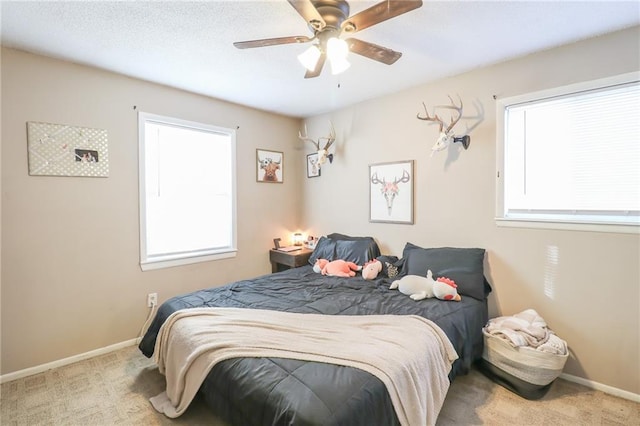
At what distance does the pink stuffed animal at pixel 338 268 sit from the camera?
3.08 metres

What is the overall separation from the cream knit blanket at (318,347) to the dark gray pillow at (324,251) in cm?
145

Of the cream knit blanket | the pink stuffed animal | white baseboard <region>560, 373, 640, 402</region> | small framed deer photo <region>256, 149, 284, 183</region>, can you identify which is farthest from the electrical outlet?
white baseboard <region>560, 373, 640, 402</region>

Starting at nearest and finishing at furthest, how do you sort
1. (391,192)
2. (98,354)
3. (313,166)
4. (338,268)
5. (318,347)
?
(318,347), (98,354), (338,268), (391,192), (313,166)

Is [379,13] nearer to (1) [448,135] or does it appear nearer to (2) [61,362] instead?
(1) [448,135]

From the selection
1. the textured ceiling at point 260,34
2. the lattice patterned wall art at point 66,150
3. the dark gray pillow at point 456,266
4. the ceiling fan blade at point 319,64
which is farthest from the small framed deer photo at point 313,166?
the lattice patterned wall art at point 66,150

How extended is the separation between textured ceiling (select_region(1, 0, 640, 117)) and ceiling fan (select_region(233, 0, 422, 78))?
0.26 meters

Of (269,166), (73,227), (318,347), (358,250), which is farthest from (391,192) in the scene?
(73,227)

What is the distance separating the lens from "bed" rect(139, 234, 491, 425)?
1.28 m

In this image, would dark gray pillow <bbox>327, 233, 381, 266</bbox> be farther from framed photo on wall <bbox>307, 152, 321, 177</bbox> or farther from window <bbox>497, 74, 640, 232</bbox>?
window <bbox>497, 74, 640, 232</bbox>

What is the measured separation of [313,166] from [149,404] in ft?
10.0

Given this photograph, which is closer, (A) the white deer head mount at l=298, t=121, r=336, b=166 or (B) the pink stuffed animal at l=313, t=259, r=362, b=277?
(B) the pink stuffed animal at l=313, t=259, r=362, b=277

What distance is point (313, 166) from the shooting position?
4148 millimetres

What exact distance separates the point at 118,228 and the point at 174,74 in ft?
4.96

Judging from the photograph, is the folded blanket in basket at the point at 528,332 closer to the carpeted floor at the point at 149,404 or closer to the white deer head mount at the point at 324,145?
the carpeted floor at the point at 149,404
